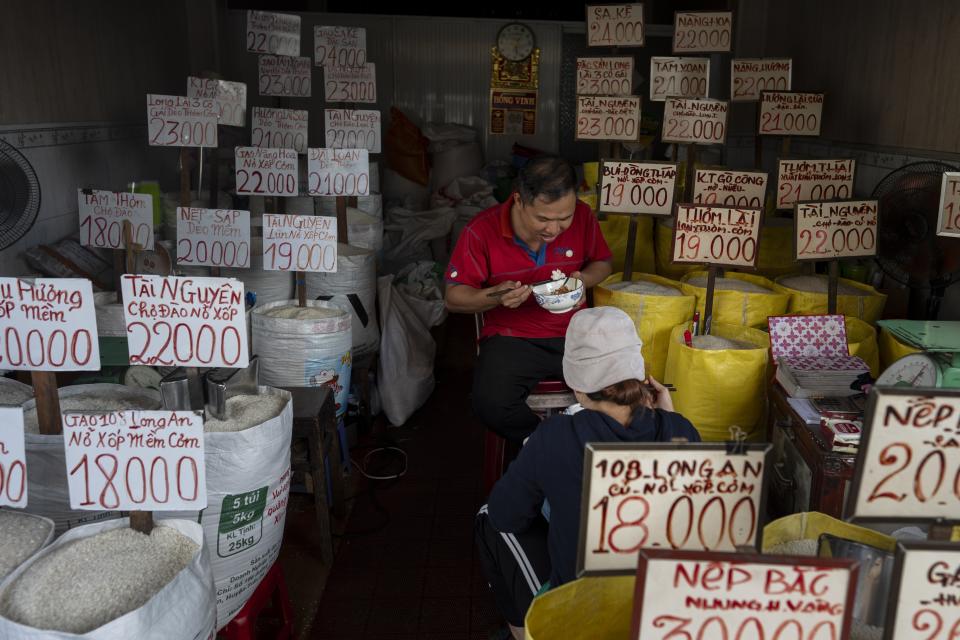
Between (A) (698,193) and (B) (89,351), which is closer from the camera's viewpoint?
(B) (89,351)

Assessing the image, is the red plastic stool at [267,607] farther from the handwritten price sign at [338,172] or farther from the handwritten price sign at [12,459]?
the handwritten price sign at [338,172]

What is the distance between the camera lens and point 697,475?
1.27 metres

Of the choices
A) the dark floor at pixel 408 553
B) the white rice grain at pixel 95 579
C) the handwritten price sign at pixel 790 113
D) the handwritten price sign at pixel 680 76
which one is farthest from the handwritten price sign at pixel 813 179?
the white rice grain at pixel 95 579

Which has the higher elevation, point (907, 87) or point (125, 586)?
point (907, 87)

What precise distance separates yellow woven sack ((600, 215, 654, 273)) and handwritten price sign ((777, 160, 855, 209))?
728 millimetres

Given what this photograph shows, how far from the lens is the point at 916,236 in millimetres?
2797

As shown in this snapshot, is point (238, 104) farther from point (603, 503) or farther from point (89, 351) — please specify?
point (603, 503)

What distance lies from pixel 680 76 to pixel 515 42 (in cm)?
368

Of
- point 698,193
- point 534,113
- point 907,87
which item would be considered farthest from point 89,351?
point 534,113

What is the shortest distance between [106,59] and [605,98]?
123 inches

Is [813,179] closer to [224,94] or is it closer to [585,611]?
[585,611]

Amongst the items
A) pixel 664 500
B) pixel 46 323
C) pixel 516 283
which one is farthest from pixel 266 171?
pixel 664 500

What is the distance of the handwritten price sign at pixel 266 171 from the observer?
3.75 metres

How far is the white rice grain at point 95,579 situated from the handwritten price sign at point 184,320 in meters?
0.43
